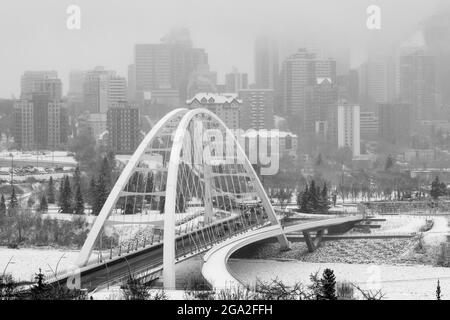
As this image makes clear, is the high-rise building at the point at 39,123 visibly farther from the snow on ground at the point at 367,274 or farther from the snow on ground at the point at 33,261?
the snow on ground at the point at 367,274

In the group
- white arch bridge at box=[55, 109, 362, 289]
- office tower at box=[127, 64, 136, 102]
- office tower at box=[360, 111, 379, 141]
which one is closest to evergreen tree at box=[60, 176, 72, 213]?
white arch bridge at box=[55, 109, 362, 289]

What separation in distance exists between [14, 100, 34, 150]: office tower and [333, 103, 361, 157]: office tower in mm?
9603

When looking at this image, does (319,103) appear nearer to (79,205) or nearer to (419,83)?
(419,83)

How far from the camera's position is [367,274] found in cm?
1305

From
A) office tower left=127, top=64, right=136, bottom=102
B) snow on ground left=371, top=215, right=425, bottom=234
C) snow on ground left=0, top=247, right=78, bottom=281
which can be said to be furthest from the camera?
office tower left=127, top=64, right=136, bottom=102

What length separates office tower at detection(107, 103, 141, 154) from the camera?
28.9 m

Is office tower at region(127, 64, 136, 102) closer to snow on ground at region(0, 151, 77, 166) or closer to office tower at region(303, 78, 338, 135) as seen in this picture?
office tower at region(303, 78, 338, 135)

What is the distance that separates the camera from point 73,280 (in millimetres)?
8836

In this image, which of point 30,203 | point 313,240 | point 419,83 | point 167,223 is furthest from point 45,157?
point 167,223

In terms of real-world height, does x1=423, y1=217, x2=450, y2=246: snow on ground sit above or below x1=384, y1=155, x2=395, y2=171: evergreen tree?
below

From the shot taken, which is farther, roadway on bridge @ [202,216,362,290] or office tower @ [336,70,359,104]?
office tower @ [336,70,359,104]

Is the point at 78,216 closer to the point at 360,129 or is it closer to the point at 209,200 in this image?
the point at 209,200

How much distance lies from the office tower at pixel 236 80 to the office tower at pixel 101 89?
414 centimetres
